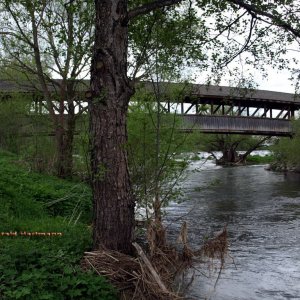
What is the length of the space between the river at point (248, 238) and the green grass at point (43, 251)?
1.99 meters

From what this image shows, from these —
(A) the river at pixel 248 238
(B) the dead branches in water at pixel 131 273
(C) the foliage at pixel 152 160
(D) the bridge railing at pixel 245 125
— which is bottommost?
(A) the river at pixel 248 238

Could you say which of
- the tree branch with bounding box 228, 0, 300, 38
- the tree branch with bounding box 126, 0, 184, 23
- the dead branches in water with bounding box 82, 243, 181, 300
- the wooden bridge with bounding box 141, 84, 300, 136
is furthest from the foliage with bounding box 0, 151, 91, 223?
the wooden bridge with bounding box 141, 84, 300, 136

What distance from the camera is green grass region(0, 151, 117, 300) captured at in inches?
181

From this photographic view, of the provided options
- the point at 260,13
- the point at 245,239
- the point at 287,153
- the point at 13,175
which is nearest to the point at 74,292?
the point at 260,13

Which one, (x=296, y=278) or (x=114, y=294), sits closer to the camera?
(x=114, y=294)

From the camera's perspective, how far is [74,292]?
457 centimetres

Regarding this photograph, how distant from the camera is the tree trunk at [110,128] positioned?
5.20 metres

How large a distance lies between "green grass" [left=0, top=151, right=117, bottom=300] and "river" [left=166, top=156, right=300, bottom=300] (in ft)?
6.54

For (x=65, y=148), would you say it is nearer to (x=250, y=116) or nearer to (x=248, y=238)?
(x=248, y=238)

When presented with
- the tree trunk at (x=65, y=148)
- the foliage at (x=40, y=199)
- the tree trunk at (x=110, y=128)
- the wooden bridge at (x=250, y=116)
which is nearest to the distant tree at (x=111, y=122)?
the tree trunk at (x=110, y=128)

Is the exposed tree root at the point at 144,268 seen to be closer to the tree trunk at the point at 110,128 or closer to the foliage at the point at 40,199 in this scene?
the tree trunk at the point at 110,128

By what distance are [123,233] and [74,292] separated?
41.7 inches

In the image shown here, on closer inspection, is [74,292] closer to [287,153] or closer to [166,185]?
[166,185]

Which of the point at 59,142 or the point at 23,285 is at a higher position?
the point at 59,142
